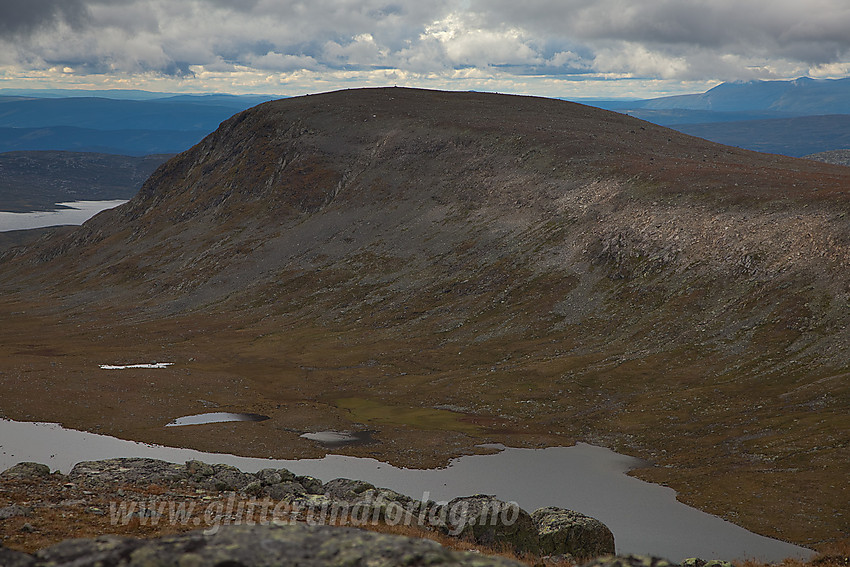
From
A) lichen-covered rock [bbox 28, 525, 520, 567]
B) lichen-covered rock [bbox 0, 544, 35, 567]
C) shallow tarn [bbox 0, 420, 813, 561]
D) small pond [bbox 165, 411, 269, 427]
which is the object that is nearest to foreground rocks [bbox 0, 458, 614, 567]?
lichen-covered rock [bbox 28, 525, 520, 567]

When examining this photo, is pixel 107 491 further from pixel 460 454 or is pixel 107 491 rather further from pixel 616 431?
pixel 616 431

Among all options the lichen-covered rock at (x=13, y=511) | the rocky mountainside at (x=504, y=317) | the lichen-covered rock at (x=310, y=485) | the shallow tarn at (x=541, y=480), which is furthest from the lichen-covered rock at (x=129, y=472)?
the rocky mountainside at (x=504, y=317)

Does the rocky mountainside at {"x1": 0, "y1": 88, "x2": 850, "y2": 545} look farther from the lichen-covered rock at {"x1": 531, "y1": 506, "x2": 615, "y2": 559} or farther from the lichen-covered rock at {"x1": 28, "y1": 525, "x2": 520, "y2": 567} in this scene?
the lichen-covered rock at {"x1": 28, "y1": 525, "x2": 520, "y2": 567}

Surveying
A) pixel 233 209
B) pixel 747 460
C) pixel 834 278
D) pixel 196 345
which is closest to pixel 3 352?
pixel 196 345

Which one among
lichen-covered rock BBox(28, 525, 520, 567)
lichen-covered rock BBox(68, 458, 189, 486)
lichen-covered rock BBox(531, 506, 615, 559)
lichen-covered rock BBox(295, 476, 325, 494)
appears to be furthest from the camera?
lichen-covered rock BBox(295, 476, 325, 494)

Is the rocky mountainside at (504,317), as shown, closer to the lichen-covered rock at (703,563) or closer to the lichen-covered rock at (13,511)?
the lichen-covered rock at (703,563)

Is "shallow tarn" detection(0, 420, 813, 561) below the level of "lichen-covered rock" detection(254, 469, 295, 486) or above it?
below

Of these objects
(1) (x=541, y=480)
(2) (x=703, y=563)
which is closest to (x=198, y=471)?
(1) (x=541, y=480)
